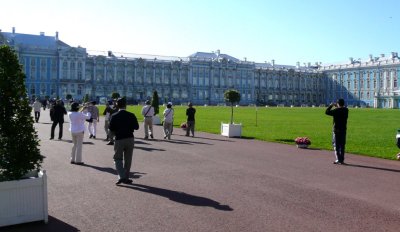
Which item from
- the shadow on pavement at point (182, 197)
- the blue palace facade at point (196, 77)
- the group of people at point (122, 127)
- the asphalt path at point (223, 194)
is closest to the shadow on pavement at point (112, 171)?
the asphalt path at point (223, 194)

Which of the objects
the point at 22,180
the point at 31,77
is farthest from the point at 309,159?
the point at 31,77

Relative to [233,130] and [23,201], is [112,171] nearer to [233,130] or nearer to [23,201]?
[23,201]

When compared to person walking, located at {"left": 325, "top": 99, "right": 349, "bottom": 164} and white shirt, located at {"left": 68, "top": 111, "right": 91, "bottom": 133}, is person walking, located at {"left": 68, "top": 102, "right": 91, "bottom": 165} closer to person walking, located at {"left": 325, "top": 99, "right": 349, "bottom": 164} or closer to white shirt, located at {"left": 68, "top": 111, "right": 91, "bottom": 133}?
white shirt, located at {"left": 68, "top": 111, "right": 91, "bottom": 133}

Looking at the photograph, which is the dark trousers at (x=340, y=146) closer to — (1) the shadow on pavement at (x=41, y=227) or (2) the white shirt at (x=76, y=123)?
(2) the white shirt at (x=76, y=123)

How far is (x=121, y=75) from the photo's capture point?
9269cm

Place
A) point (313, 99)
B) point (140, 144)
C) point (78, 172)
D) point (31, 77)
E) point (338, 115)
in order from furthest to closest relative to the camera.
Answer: point (313, 99) → point (31, 77) → point (140, 144) → point (338, 115) → point (78, 172)

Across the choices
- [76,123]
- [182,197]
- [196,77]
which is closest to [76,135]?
[76,123]

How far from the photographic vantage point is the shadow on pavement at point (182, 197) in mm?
6617

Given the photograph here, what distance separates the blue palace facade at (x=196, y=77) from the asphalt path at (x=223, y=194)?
245 ft

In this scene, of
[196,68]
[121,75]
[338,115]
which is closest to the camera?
[338,115]

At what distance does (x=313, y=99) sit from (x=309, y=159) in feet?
351

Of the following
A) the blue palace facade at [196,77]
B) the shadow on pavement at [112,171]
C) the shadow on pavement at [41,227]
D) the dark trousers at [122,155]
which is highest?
the blue palace facade at [196,77]

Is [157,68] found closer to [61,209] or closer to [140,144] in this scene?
[140,144]

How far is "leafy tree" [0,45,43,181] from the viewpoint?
5.67 metres
